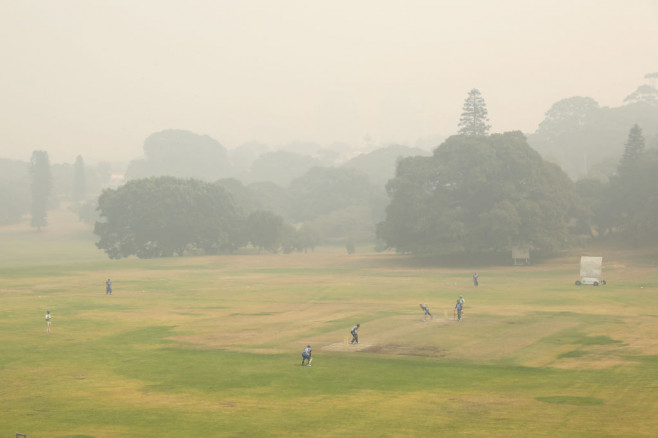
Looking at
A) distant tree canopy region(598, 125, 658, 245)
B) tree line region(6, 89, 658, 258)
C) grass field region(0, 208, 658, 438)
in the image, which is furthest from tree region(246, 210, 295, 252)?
distant tree canopy region(598, 125, 658, 245)

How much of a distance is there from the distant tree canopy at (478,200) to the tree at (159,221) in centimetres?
3749

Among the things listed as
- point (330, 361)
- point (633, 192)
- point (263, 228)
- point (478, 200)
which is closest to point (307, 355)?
point (330, 361)

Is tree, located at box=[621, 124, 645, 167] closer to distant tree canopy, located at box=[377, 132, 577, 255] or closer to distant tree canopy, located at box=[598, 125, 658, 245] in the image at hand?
distant tree canopy, located at box=[598, 125, 658, 245]

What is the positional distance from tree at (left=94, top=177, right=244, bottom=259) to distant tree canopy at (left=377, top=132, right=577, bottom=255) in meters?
37.5

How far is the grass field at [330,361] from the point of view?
89.5ft

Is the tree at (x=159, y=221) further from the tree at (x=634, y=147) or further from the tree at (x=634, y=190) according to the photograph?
the tree at (x=634, y=147)

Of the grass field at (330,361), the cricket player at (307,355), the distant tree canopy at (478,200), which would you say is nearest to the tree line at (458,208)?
the distant tree canopy at (478,200)

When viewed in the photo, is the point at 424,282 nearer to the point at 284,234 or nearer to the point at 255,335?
the point at 255,335

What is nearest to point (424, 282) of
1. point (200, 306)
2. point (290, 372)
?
point (200, 306)

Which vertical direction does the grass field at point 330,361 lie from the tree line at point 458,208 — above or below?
below

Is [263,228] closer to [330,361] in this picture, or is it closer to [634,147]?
[634,147]

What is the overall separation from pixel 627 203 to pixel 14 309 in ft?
299

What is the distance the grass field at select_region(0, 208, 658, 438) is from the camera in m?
27.3

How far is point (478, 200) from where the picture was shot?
110562 mm
